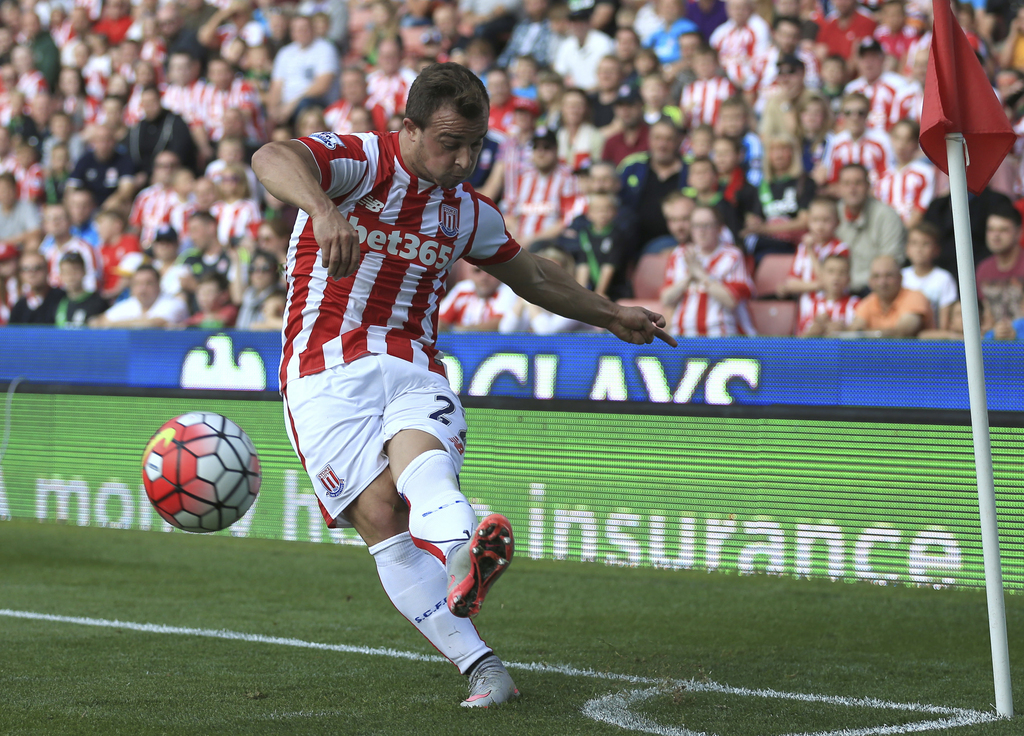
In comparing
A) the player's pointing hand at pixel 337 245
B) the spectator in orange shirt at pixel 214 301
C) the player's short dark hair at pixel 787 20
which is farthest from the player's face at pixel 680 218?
→ the player's pointing hand at pixel 337 245

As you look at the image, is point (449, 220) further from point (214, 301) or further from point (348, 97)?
point (348, 97)

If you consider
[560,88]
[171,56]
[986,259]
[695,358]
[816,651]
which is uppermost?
[171,56]

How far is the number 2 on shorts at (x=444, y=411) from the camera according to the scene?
4.49m

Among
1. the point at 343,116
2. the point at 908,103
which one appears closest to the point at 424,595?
the point at 908,103

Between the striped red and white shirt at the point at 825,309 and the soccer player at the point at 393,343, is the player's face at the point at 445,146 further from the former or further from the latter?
the striped red and white shirt at the point at 825,309

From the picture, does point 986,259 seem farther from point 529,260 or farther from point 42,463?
point 42,463

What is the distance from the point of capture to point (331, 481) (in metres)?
4.47

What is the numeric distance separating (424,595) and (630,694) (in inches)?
36.6

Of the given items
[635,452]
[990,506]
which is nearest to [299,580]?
[635,452]

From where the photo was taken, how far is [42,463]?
34.3 ft

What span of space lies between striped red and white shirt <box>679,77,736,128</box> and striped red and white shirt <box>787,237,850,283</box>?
242 centimetres

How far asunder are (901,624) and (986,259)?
12.0ft

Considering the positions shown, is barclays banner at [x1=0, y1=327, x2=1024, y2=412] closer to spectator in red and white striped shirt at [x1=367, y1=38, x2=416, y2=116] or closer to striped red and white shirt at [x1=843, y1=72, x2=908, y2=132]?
striped red and white shirt at [x1=843, y1=72, x2=908, y2=132]

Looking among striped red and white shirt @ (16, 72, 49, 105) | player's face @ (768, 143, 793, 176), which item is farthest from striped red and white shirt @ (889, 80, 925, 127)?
striped red and white shirt @ (16, 72, 49, 105)
